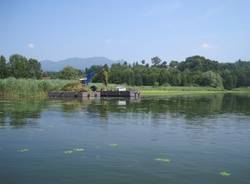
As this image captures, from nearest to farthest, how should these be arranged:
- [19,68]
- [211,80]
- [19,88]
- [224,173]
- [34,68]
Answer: [224,173], [19,88], [19,68], [34,68], [211,80]

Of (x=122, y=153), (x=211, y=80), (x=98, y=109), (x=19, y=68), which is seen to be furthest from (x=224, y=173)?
(x=211, y=80)

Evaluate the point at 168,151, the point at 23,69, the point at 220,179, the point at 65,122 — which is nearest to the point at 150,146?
the point at 168,151

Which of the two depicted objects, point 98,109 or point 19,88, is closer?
point 98,109

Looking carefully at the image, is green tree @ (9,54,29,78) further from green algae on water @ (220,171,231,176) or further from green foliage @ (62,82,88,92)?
green algae on water @ (220,171,231,176)

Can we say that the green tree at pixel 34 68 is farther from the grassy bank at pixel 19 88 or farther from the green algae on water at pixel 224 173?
the green algae on water at pixel 224 173

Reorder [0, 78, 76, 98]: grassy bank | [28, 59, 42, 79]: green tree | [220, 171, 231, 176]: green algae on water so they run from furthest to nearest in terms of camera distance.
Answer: [28, 59, 42, 79]: green tree < [0, 78, 76, 98]: grassy bank < [220, 171, 231, 176]: green algae on water

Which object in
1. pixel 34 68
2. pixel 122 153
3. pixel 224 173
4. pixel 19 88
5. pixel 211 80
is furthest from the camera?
pixel 211 80

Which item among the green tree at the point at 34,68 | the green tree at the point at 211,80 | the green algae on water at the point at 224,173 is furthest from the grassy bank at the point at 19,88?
the green tree at the point at 211,80

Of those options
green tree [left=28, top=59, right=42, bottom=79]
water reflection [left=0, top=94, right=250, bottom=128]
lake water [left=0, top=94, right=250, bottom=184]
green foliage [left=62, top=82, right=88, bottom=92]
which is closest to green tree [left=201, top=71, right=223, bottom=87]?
green tree [left=28, top=59, right=42, bottom=79]

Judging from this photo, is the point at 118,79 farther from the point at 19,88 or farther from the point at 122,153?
the point at 122,153

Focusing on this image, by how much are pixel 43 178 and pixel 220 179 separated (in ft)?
19.6

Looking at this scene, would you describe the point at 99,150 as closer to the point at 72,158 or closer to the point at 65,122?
the point at 72,158

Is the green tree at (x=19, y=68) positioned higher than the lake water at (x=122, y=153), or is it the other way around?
the green tree at (x=19, y=68)

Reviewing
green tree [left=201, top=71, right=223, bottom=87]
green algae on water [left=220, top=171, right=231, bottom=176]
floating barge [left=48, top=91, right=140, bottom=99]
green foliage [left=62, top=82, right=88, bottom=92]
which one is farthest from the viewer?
green tree [left=201, top=71, right=223, bottom=87]
